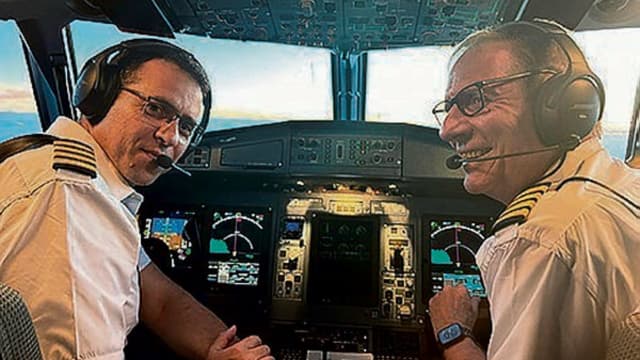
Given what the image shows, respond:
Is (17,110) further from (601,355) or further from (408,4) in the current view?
(601,355)

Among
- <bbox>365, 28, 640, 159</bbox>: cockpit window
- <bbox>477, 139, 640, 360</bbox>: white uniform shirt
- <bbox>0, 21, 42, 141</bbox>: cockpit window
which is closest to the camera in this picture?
<bbox>477, 139, 640, 360</bbox>: white uniform shirt

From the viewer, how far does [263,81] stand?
2949mm

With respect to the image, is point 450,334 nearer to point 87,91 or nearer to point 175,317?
point 175,317

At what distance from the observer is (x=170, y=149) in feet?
4.88

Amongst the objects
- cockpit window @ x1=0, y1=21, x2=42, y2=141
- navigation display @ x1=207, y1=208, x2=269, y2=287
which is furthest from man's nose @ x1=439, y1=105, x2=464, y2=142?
cockpit window @ x1=0, y1=21, x2=42, y2=141

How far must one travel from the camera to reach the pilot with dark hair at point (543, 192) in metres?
0.90

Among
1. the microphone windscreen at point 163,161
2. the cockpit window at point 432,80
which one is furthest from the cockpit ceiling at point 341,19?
the microphone windscreen at point 163,161

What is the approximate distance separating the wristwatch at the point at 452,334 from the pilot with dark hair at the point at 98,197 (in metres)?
0.53

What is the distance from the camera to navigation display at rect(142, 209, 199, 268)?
8.61 feet

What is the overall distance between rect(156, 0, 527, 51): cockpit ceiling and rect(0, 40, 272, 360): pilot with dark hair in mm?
483

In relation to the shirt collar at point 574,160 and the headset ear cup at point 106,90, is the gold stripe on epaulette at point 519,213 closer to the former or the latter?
the shirt collar at point 574,160

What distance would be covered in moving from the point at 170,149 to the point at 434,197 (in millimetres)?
1573

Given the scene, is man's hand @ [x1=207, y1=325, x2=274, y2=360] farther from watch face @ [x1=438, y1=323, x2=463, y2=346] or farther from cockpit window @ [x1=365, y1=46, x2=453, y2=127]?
cockpit window @ [x1=365, y1=46, x2=453, y2=127]

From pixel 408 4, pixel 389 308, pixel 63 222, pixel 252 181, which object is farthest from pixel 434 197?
pixel 63 222
